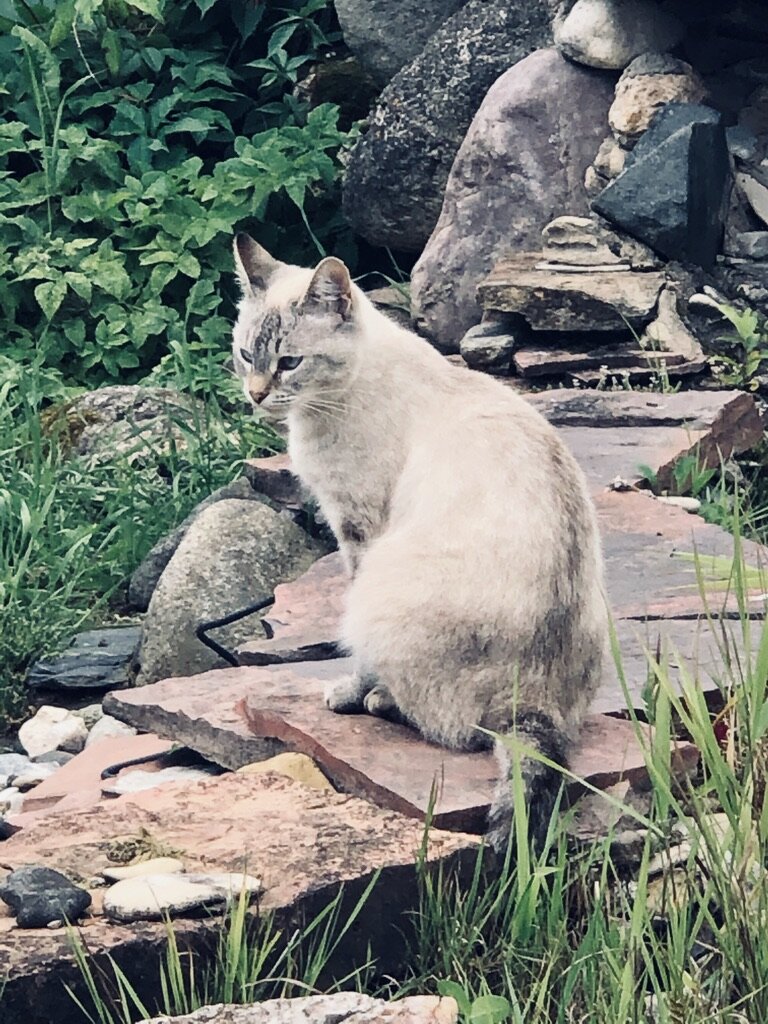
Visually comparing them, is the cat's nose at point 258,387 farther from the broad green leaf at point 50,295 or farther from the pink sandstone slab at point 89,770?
the broad green leaf at point 50,295

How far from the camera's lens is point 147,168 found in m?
8.43

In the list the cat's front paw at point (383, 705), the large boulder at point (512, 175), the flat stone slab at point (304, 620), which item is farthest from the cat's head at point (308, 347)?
the large boulder at point (512, 175)

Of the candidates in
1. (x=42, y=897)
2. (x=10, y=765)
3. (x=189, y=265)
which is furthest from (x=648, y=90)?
(x=42, y=897)

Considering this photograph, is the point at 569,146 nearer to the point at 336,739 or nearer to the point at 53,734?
the point at 53,734

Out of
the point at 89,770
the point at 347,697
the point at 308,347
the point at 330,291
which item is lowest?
the point at 89,770

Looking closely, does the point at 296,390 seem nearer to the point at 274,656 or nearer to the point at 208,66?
the point at 274,656

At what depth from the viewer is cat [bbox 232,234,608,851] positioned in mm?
3217

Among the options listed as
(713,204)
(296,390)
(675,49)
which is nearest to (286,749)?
(296,390)

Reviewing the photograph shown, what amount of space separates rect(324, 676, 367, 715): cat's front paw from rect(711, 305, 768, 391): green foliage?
317cm

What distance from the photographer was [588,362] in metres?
6.54

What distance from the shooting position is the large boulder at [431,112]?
7.84m

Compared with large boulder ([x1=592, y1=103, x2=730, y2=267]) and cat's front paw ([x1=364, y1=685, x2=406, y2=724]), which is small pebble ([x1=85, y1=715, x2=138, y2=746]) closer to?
cat's front paw ([x1=364, y1=685, x2=406, y2=724])

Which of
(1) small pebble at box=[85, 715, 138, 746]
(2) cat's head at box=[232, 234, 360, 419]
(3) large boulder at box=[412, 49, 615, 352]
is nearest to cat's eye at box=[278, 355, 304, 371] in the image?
(2) cat's head at box=[232, 234, 360, 419]

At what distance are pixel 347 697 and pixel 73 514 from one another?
3.08 metres
